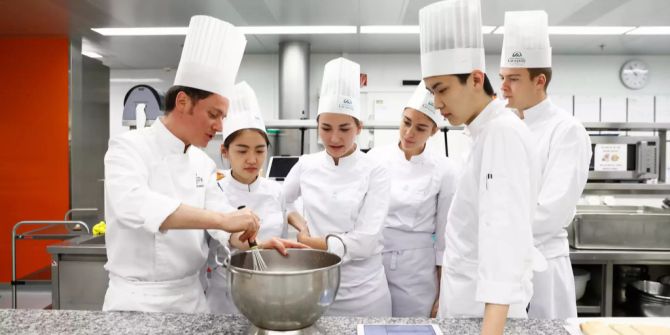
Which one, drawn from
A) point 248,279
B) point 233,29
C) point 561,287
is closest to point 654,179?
point 561,287

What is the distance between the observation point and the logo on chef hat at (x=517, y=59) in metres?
1.84

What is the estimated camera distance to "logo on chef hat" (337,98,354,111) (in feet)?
6.16

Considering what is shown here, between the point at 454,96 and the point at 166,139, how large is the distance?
0.85 meters

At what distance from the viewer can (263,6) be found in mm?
4574

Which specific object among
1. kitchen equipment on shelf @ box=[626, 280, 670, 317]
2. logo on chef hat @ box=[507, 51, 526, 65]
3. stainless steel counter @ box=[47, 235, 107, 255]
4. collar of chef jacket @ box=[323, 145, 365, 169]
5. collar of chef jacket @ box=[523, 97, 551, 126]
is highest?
logo on chef hat @ box=[507, 51, 526, 65]

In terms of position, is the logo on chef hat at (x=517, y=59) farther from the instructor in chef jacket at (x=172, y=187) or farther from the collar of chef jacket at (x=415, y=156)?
the instructor in chef jacket at (x=172, y=187)

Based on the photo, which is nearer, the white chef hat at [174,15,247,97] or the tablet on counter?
the tablet on counter

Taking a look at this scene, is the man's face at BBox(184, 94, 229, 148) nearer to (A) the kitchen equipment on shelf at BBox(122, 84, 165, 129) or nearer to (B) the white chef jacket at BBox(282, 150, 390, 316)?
(B) the white chef jacket at BBox(282, 150, 390, 316)

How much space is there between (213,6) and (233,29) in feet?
10.8

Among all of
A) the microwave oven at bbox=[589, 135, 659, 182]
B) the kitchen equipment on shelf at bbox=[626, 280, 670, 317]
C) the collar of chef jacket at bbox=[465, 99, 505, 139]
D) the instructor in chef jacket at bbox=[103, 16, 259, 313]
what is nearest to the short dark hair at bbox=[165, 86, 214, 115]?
the instructor in chef jacket at bbox=[103, 16, 259, 313]

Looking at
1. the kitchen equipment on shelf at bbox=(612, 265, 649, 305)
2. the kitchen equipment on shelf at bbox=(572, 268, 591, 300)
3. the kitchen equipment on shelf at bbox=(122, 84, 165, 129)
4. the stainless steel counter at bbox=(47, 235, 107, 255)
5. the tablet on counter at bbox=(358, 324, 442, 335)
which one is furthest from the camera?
the kitchen equipment on shelf at bbox=(122, 84, 165, 129)

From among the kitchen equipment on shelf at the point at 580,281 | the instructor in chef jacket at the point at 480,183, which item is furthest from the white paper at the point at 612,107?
the instructor in chef jacket at the point at 480,183

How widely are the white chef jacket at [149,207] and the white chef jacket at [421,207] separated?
0.83 m

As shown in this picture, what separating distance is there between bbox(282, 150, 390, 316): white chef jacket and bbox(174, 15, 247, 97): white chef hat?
616 millimetres
